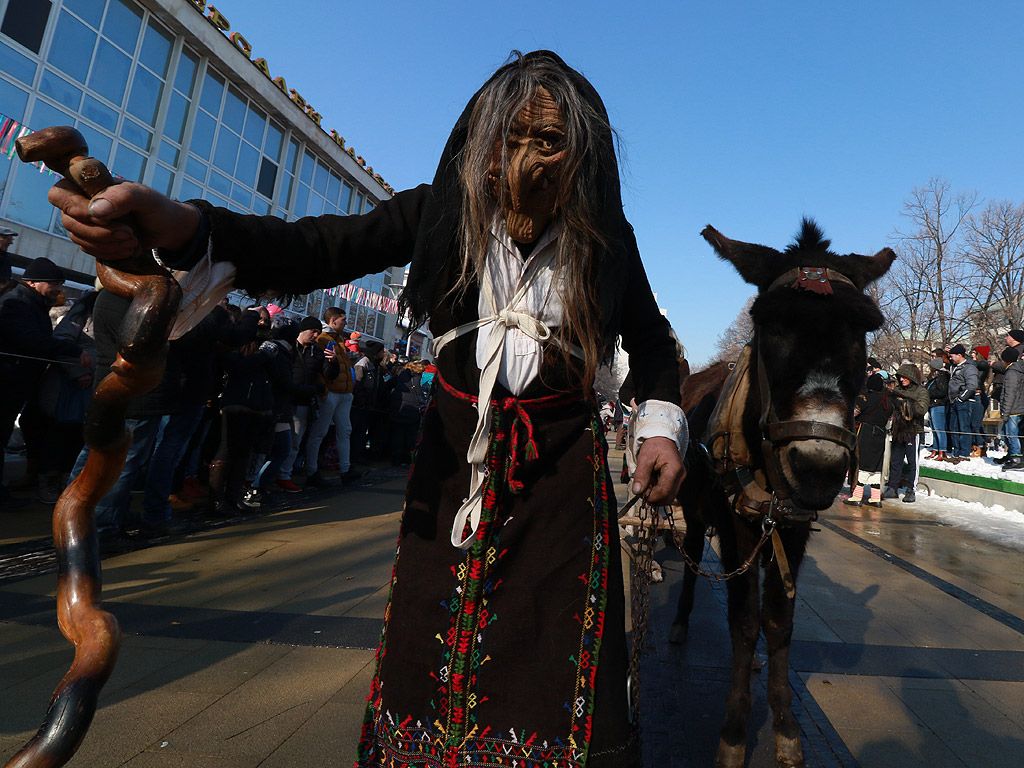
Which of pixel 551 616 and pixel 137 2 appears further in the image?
pixel 137 2

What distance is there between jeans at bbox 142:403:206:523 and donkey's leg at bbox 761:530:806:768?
496 cm

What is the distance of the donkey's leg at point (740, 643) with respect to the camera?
2.61 m

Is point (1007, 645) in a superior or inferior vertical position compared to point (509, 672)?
inferior

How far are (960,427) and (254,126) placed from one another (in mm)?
24532

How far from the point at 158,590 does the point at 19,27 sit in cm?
1573

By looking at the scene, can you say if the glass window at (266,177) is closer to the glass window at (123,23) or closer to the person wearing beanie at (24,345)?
the glass window at (123,23)

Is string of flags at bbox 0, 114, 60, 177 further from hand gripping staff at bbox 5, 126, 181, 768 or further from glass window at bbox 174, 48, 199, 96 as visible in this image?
hand gripping staff at bbox 5, 126, 181, 768

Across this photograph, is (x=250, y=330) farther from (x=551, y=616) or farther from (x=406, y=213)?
(x=551, y=616)

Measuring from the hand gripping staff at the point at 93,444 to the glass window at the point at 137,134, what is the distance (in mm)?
20617

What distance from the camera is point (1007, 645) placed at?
432 cm

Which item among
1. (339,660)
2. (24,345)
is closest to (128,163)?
(24,345)

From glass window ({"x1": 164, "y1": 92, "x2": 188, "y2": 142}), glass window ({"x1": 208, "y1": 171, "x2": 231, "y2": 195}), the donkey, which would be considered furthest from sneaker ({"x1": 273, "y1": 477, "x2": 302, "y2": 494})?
glass window ({"x1": 208, "y1": 171, "x2": 231, "y2": 195})

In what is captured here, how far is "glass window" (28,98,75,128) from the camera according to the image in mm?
14438

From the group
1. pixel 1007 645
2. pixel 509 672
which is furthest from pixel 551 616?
pixel 1007 645
